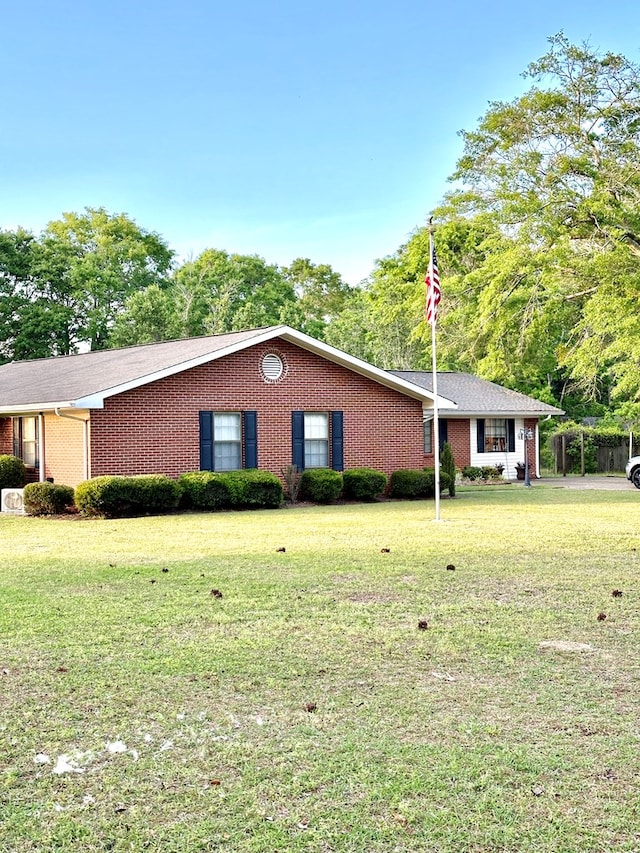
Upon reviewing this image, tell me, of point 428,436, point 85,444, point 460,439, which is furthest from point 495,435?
point 85,444

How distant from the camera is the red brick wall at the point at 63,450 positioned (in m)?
19.2

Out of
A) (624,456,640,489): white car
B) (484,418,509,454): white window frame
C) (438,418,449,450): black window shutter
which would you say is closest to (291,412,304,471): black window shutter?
(438,418,449,450): black window shutter

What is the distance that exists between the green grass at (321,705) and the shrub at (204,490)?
798 cm

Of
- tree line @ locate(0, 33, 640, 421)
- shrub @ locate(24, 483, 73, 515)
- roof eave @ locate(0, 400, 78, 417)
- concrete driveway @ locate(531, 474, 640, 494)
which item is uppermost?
tree line @ locate(0, 33, 640, 421)

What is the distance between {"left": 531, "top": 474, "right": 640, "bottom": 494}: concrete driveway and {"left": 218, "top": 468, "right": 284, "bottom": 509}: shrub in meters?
10.1

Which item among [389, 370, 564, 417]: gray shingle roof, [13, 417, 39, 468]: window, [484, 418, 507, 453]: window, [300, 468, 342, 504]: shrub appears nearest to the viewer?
[300, 468, 342, 504]: shrub

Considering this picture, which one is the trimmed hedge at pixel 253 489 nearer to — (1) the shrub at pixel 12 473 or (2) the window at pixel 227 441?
(2) the window at pixel 227 441

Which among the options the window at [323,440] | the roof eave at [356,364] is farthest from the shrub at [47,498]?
the roof eave at [356,364]

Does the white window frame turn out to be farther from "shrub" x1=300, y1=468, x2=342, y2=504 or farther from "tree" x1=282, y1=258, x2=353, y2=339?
"tree" x1=282, y1=258, x2=353, y2=339

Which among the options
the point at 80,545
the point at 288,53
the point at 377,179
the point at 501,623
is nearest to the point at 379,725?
the point at 501,623

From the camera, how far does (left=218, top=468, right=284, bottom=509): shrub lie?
63.3 feet

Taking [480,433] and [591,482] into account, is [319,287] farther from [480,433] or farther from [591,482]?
[591,482]

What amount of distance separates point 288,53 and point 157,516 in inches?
493

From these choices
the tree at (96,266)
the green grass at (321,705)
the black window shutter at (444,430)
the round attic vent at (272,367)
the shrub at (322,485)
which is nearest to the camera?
the green grass at (321,705)
